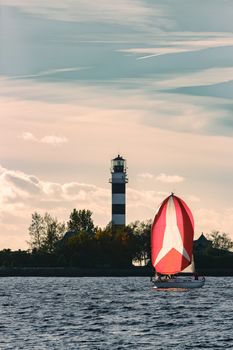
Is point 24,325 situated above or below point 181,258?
below

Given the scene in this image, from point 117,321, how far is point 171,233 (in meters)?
52.7

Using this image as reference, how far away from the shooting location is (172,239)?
483ft

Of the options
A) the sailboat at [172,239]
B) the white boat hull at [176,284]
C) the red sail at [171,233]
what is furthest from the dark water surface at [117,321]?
the red sail at [171,233]

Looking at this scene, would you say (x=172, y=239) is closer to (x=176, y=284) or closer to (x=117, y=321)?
(x=176, y=284)

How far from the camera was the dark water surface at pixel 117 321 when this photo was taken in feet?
255

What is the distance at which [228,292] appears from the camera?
496 ft

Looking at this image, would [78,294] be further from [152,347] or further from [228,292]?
[152,347]

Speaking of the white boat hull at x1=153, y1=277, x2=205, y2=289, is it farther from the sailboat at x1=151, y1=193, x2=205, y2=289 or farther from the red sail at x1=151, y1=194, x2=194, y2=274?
the red sail at x1=151, y1=194, x2=194, y2=274

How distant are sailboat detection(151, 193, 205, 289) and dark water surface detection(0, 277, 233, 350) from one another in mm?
4408

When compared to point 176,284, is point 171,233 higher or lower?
higher

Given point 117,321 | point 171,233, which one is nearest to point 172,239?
point 171,233

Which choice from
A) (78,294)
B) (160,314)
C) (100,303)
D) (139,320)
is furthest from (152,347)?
(78,294)

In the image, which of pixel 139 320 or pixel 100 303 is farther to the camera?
pixel 100 303

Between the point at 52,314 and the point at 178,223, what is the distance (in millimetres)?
45654
